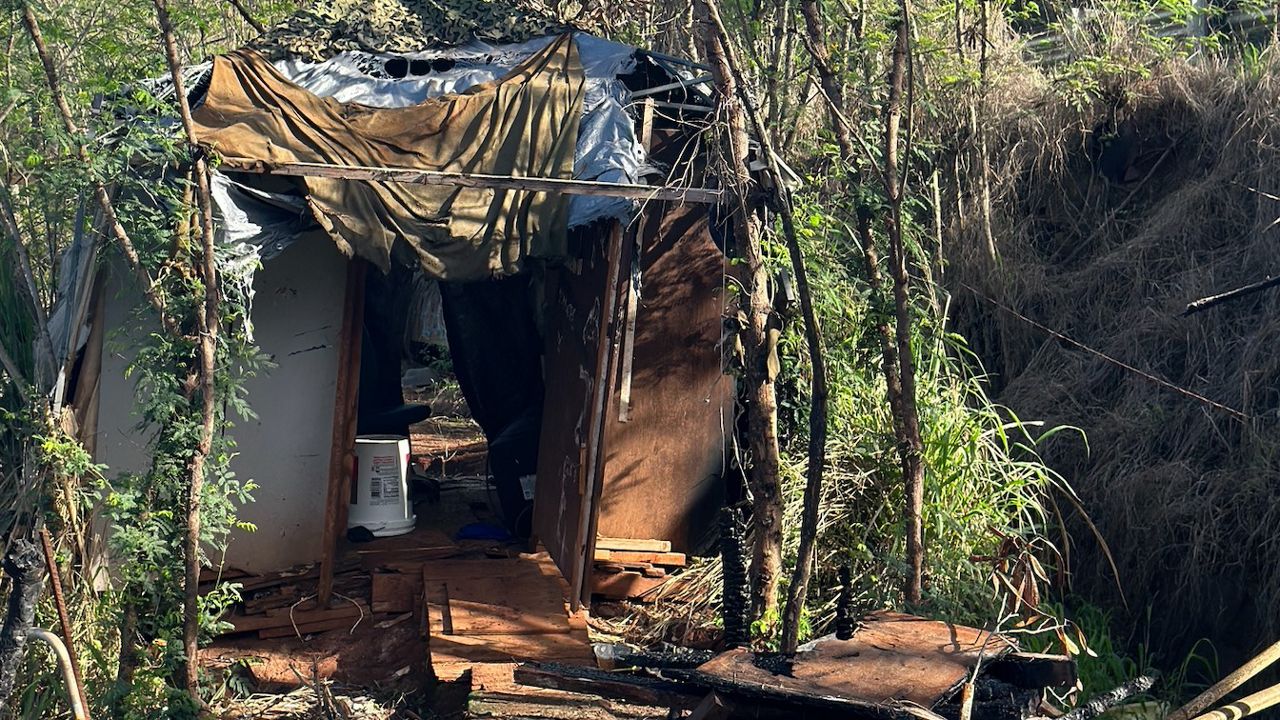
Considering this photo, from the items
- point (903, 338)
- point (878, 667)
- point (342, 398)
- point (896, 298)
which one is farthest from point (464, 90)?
point (878, 667)

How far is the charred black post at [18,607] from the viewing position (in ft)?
15.0

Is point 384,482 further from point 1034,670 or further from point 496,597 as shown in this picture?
point 1034,670

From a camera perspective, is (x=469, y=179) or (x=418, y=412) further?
(x=418, y=412)

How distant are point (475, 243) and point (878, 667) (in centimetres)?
323

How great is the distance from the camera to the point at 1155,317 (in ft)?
24.2

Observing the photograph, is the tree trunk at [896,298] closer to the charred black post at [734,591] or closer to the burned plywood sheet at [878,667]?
the charred black post at [734,591]

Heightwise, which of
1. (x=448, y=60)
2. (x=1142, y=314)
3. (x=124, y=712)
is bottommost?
(x=124, y=712)

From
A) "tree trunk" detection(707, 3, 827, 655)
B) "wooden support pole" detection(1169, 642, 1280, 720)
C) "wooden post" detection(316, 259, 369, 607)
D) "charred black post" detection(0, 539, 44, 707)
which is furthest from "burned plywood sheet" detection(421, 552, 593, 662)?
"wooden support pole" detection(1169, 642, 1280, 720)

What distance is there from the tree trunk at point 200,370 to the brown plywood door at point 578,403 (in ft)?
6.57

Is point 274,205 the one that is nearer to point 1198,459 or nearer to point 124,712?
point 124,712

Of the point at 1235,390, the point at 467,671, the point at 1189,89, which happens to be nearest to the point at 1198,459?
the point at 1235,390

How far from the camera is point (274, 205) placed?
583cm

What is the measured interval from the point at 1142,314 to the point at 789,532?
294cm

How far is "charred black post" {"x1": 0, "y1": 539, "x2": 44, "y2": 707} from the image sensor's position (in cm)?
458
